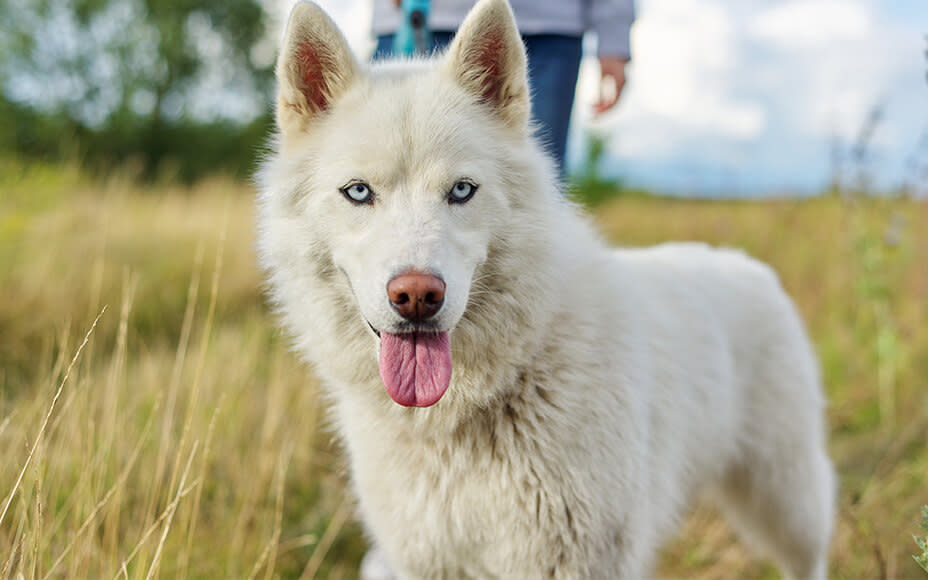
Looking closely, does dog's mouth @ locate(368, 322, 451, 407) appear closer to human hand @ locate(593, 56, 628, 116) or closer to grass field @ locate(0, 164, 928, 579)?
grass field @ locate(0, 164, 928, 579)

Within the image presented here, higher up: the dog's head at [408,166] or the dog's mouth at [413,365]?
the dog's head at [408,166]

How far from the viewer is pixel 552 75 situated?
2.79 meters

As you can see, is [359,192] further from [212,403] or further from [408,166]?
[212,403]

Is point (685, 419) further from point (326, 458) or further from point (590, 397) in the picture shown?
point (326, 458)

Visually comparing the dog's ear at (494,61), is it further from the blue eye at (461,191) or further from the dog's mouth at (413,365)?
the dog's mouth at (413,365)

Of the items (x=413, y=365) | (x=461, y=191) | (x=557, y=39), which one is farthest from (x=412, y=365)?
(x=557, y=39)

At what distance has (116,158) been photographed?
69.9 ft

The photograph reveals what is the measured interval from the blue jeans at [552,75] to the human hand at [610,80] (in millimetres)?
168

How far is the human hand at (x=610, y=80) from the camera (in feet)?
9.66

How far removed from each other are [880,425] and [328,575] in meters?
3.81

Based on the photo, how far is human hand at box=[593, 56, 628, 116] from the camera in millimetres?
2945

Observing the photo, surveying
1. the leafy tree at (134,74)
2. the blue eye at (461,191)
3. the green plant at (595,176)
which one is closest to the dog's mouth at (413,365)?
the blue eye at (461,191)

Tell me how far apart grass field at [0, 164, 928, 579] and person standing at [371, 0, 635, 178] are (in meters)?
0.51

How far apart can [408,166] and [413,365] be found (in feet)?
1.78
